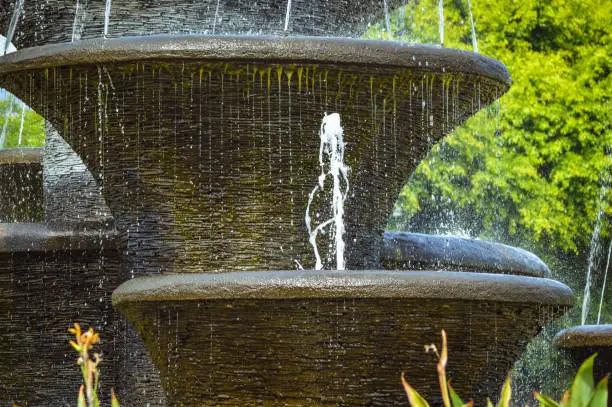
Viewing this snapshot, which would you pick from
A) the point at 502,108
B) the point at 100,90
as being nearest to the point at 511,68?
the point at 502,108

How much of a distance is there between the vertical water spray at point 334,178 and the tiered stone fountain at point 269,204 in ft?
0.14

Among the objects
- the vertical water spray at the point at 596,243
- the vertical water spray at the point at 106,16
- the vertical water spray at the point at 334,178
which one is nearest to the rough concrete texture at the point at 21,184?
the vertical water spray at the point at 106,16

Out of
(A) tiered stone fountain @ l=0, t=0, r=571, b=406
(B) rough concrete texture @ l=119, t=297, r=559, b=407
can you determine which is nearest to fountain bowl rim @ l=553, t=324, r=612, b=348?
(A) tiered stone fountain @ l=0, t=0, r=571, b=406

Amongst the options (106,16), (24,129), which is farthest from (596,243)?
(106,16)

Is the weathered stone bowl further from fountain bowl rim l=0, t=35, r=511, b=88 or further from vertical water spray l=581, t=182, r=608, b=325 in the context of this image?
vertical water spray l=581, t=182, r=608, b=325

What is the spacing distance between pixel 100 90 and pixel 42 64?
11.9 inches

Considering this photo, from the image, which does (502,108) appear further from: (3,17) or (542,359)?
(3,17)

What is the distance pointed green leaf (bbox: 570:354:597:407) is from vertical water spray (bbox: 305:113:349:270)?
3111 millimetres

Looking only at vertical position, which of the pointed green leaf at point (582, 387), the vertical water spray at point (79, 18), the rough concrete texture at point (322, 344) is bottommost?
the rough concrete texture at point (322, 344)

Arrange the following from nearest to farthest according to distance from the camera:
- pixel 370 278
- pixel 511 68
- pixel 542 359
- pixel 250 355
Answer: pixel 370 278 → pixel 250 355 → pixel 542 359 → pixel 511 68

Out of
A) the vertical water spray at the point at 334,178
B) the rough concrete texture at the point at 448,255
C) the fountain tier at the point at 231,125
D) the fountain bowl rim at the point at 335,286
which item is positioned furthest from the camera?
the rough concrete texture at the point at 448,255

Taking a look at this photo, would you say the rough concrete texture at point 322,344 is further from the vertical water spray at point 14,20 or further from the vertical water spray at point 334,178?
the vertical water spray at point 14,20

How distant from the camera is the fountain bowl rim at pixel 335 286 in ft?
15.5

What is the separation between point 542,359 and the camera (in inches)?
616
